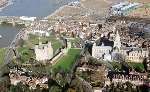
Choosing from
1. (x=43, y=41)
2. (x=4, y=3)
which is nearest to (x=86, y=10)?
(x=4, y=3)

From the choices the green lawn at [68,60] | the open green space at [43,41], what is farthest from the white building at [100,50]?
the open green space at [43,41]

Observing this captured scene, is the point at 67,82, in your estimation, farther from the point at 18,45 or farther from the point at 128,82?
the point at 18,45

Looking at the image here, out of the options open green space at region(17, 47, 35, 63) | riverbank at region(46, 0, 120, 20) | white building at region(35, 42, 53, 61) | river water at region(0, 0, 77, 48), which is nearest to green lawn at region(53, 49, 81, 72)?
white building at region(35, 42, 53, 61)

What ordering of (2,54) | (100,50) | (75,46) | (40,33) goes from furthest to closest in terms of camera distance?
1. (40,33)
2. (75,46)
3. (2,54)
4. (100,50)

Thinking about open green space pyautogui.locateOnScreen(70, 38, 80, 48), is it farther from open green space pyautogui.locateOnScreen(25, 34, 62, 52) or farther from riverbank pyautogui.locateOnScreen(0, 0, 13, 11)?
riverbank pyautogui.locateOnScreen(0, 0, 13, 11)

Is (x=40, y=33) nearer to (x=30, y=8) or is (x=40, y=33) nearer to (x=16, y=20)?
(x=16, y=20)

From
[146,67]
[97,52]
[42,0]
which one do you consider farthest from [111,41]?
[42,0]

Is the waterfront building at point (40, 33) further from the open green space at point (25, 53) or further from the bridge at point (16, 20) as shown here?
the open green space at point (25, 53)

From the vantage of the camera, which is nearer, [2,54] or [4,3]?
[2,54]
